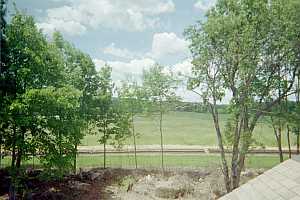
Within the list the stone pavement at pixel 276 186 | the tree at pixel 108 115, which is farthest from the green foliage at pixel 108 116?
the stone pavement at pixel 276 186

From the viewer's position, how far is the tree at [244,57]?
69.1 feet

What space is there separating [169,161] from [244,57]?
16361 mm

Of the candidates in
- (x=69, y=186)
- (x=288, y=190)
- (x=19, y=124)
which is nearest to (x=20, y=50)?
(x=19, y=124)

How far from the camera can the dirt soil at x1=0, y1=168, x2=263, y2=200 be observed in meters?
23.8

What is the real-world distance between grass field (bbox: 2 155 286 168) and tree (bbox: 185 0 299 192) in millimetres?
10196

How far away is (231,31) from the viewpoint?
2162 cm

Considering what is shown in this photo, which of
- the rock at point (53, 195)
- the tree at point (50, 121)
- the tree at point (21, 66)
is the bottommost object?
the rock at point (53, 195)

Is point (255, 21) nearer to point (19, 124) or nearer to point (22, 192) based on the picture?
point (19, 124)

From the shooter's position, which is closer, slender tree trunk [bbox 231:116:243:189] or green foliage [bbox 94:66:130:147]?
slender tree trunk [bbox 231:116:243:189]

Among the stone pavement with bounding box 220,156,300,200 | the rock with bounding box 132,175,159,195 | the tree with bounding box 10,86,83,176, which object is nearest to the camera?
the stone pavement with bounding box 220,156,300,200

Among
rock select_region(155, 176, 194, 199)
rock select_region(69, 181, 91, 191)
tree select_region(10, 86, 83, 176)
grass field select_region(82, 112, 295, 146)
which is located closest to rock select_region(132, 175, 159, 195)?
rock select_region(155, 176, 194, 199)

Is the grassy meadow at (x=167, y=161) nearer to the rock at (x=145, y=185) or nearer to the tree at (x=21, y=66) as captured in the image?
the rock at (x=145, y=185)

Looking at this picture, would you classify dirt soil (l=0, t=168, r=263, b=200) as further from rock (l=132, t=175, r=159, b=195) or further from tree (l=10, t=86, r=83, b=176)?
tree (l=10, t=86, r=83, b=176)

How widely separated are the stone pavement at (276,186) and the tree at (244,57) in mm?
9186
